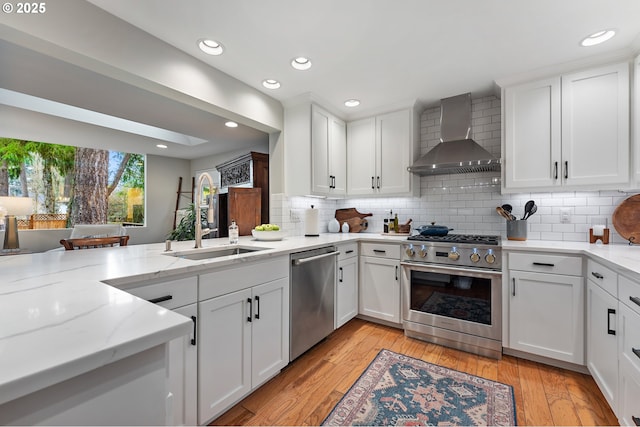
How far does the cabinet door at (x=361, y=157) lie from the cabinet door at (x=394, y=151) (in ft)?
0.23

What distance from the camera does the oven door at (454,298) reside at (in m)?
2.26

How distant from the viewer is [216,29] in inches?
71.9

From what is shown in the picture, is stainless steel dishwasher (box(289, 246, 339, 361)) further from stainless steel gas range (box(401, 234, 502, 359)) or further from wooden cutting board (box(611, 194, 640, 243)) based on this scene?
wooden cutting board (box(611, 194, 640, 243))

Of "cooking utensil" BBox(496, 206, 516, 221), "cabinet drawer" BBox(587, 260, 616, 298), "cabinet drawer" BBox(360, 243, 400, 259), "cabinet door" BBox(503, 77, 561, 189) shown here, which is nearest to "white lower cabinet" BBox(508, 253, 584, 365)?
"cabinet drawer" BBox(587, 260, 616, 298)

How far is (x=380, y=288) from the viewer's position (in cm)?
278

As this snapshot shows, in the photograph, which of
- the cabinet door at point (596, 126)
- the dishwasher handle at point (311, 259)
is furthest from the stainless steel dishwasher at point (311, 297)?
the cabinet door at point (596, 126)

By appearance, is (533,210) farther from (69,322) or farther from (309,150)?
(69,322)

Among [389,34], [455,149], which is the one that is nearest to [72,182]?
[389,34]

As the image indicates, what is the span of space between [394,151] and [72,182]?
5.89m

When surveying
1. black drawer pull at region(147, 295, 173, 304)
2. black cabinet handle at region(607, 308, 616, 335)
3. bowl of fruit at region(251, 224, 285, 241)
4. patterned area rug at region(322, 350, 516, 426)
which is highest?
bowl of fruit at region(251, 224, 285, 241)

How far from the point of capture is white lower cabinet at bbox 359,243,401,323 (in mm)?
2695

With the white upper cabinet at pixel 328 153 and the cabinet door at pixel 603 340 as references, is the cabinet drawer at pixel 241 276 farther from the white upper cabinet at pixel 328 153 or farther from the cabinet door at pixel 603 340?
the cabinet door at pixel 603 340

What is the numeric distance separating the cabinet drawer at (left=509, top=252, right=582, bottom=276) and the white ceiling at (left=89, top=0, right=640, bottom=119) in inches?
61.4

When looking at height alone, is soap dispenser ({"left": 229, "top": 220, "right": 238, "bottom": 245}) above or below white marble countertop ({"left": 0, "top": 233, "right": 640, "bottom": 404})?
above
